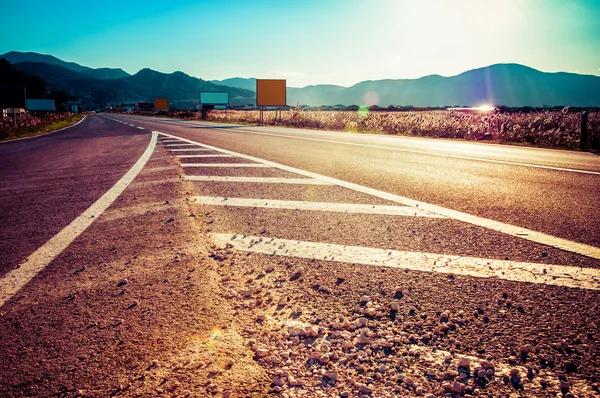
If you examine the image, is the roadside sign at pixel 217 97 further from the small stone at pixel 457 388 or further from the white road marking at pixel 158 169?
the small stone at pixel 457 388

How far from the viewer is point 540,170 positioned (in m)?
6.37

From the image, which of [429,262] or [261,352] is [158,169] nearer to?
[429,262]

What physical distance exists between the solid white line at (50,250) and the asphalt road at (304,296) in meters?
0.04

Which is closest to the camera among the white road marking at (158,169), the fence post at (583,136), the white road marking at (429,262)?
the white road marking at (429,262)

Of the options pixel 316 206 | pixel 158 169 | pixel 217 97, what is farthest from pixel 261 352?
pixel 217 97

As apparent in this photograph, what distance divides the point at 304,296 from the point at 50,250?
6.65 ft

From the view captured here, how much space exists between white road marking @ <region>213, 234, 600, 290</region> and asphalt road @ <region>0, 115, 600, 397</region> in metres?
0.02

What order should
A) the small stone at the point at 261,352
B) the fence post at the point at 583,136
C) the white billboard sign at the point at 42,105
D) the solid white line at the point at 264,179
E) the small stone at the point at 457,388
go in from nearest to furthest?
the small stone at the point at 457,388
the small stone at the point at 261,352
the solid white line at the point at 264,179
the fence post at the point at 583,136
the white billboard sign at the point at 42,105

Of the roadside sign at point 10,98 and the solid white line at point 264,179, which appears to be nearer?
the solid white line at point 264,179

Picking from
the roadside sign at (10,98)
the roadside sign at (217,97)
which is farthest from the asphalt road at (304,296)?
the roadside sign at (217,97)

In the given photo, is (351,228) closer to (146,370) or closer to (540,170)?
(146,370)

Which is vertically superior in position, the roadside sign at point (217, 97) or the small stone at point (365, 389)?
the roadside sign at point (217, 97)

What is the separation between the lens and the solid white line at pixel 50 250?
2250 mm

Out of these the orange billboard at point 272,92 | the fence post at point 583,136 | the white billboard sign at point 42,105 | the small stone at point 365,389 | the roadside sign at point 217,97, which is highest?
the roadside sign at point 217,97
